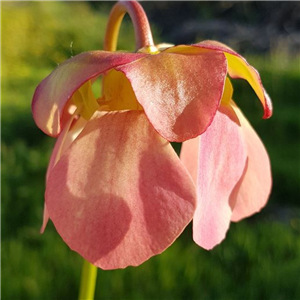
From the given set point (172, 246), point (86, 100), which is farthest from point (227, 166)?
point (172, 246)

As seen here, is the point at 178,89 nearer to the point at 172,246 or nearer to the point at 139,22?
the point at 139,22

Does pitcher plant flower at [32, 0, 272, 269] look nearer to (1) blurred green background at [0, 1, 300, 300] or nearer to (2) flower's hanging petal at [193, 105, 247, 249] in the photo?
(2) flower's hanging petal at [193, 105, 247, 249]

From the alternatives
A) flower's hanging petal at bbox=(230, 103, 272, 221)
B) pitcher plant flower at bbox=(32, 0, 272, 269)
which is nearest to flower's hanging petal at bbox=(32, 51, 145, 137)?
pitcher plant flower at bbox=(32, 0, 272, 269)

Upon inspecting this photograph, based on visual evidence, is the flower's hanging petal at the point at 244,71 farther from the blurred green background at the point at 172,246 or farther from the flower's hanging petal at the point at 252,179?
the blurred green background at the point at 172,246

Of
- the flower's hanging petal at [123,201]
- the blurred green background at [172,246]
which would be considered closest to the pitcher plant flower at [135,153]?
the flower's hanging petal at [123,201]

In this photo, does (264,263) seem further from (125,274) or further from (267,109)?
(267,109)

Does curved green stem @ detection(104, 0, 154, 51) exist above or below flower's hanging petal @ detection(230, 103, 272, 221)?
above

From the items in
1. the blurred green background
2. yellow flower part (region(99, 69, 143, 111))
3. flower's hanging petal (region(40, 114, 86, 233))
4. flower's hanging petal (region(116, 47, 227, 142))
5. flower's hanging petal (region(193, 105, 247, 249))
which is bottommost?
the blurred green background

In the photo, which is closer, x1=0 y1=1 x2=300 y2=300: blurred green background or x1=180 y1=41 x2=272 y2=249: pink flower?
x1=180 y1=41 x2=272 y2=249: pink flower
